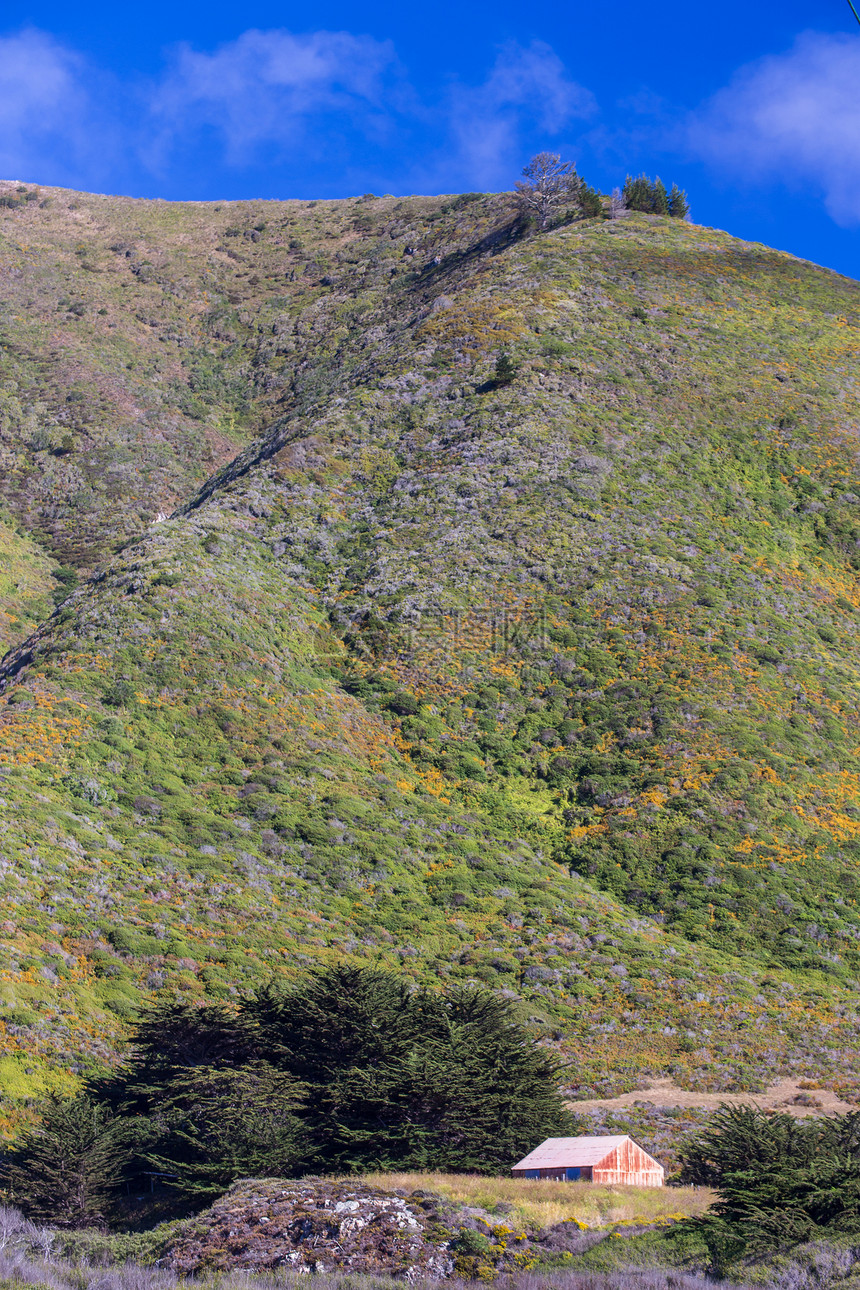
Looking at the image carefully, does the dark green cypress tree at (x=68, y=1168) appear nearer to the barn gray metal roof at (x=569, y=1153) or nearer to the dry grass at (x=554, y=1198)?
the dry grass at (x=554, y=1198)

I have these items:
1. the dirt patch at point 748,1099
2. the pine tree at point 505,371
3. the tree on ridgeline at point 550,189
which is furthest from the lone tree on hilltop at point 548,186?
the dirt patch at point 748,1099

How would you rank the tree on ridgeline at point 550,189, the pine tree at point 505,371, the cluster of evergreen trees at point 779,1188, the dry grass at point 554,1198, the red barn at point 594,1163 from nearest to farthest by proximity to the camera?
the cluster of evergreen trees at point 779,1188 → the dry grass at point 554,1198 → the red barn at point 594,1163 → the pine tree at point 505,371 → the tree on ridgeline at point 550,189

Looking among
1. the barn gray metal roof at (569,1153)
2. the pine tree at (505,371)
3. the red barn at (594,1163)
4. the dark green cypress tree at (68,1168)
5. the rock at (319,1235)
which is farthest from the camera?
the pine tree at (505,371)

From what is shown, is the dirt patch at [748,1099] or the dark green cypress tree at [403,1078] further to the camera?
the dirt patch at [748,1099]

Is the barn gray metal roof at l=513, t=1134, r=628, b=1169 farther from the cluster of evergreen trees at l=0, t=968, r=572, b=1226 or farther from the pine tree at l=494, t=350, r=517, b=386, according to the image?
the pine tree at l=494, t=350, r=517, b=386

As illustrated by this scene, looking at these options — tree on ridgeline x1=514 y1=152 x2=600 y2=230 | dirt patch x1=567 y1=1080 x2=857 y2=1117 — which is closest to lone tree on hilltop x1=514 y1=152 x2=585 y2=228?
tree on ridgeline x1=514 y1=152 x2=600 y2=230

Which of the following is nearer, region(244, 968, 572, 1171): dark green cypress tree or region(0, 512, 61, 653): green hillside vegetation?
region(244, 968, 572, 1171): dark green cypress tree

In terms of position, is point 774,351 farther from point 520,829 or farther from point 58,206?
point 58,206

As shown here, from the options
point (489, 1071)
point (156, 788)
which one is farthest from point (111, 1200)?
point (156, 788)
